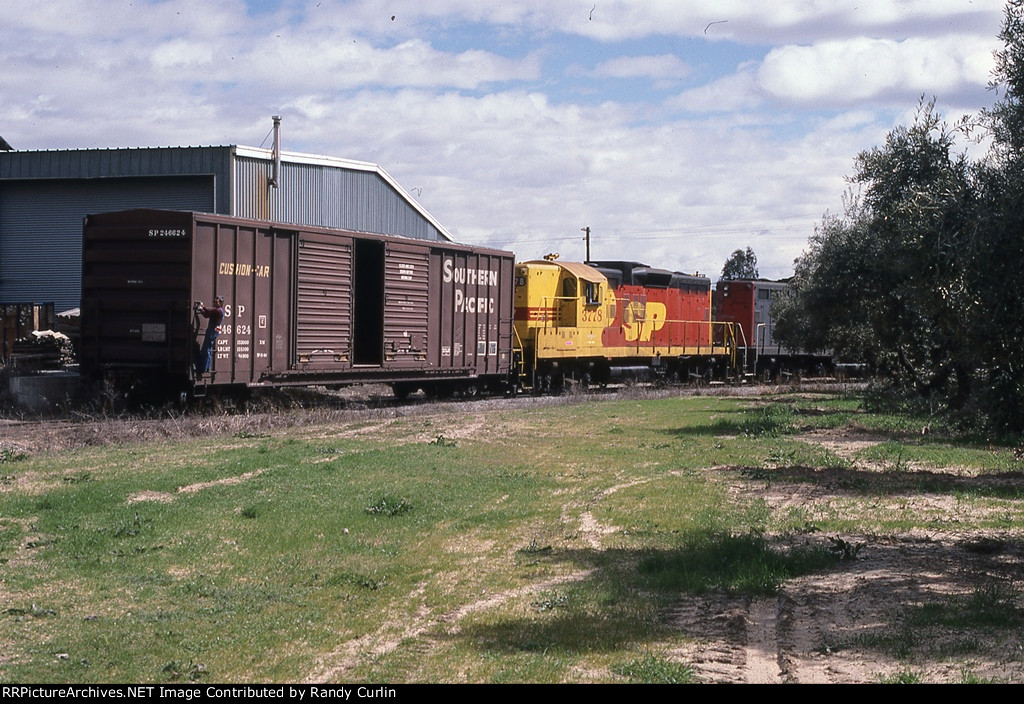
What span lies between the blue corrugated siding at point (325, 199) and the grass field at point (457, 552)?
72.0ft

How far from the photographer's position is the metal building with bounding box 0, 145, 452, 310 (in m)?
38.9

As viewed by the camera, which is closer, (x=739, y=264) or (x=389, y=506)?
(x=389, y=506)

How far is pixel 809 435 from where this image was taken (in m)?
21.6

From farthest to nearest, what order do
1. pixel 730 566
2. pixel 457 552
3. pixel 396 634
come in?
pixel 457 552, pixel 730 566, pixel 396 634

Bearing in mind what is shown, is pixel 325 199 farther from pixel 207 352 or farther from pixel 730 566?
pixel 730 566

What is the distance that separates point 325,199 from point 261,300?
21253 mm

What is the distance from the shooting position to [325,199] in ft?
141

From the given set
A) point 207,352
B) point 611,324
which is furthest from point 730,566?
point 611,324

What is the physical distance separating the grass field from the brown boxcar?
3.65 meters

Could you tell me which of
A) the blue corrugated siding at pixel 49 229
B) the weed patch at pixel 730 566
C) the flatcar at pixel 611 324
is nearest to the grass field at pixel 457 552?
the weed patch at pixel 730 566

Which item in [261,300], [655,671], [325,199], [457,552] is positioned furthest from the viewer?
[325,199]

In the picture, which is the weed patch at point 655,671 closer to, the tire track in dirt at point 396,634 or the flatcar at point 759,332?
the tire track in dirt at point 396,634

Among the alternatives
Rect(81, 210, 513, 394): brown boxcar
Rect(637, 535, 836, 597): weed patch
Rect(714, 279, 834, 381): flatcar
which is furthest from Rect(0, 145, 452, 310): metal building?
Rect(637, 535, 836, 597): weed patch

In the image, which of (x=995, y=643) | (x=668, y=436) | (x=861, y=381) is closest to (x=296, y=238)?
(x=668, y=436)
